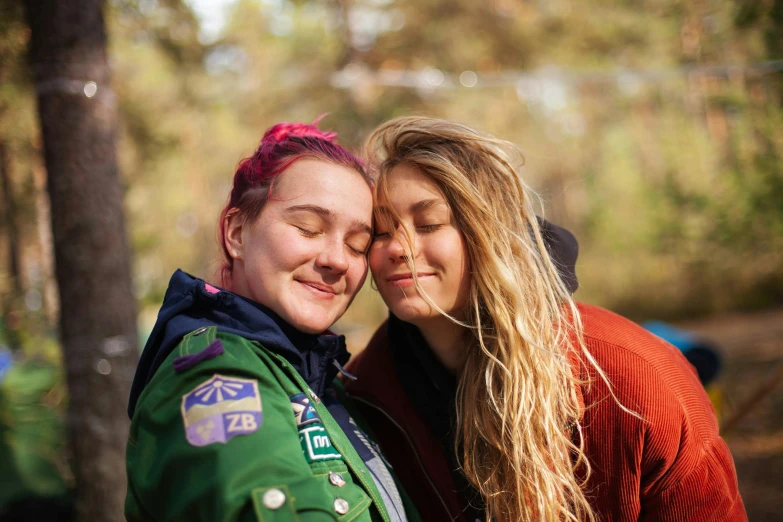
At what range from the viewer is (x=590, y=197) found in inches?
793

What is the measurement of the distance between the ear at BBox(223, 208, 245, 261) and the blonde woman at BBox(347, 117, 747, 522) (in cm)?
42

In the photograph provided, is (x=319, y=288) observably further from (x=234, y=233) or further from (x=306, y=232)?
(x=234, y=233)

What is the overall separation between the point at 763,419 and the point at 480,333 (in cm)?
690

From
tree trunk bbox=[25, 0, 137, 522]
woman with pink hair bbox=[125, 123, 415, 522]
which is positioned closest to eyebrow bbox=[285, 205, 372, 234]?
woman with pink hair bbox=[125, 123, 415, 522]

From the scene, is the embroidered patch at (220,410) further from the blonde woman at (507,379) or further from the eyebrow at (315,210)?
the blonde woman at (507,379)

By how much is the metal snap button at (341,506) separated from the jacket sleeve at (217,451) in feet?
0.16

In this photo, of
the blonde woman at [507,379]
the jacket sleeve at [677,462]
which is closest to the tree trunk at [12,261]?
the blonde woman at [507,379]

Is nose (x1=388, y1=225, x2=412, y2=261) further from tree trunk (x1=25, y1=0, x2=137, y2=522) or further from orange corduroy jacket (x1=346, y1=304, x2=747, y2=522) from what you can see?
tree trunk (x1=25, y1=0, x2=137, y2=522)

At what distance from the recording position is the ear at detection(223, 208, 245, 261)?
188cm

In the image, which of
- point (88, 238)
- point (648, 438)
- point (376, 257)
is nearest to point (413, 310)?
point (376, 257)

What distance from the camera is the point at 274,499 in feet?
4.20

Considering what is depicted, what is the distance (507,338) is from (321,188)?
75cm

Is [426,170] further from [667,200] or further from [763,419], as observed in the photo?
[667,200]

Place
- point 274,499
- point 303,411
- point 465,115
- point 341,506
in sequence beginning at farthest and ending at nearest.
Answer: point 465,115 < point 303,411 < point 341,506 < point 274,499
